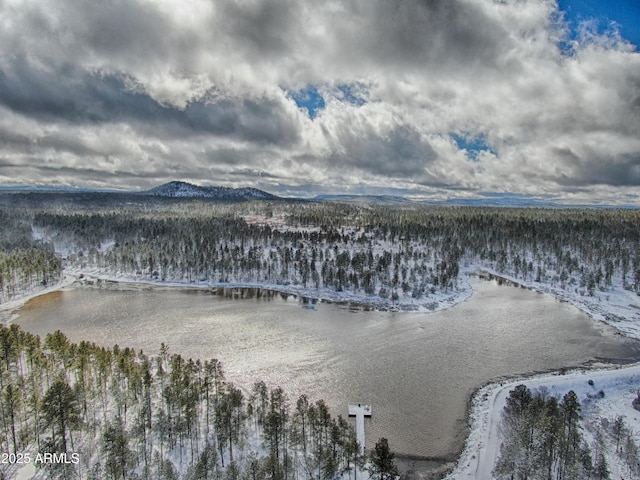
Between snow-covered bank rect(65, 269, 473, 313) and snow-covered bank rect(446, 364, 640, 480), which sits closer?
snow-covered bank rect(446, 364, 640, 480)

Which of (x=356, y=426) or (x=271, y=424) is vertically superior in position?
(x=271, y=424)

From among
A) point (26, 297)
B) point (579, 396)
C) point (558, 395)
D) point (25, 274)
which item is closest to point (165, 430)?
point (558, 395)

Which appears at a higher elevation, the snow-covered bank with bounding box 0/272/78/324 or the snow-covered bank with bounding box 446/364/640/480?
the snow-covered bank with bounding box 446/364/640/480

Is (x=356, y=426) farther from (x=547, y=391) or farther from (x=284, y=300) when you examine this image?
(x=284, y=300)

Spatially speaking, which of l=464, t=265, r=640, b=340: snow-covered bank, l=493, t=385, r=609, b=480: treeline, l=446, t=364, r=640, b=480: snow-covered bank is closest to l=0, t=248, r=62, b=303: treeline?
l=446, t=364, r=640, b=480: snow-covered bank

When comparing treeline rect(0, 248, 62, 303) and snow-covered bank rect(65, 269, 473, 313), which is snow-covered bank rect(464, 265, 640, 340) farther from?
treeline rect(0, 248, 62, 303)

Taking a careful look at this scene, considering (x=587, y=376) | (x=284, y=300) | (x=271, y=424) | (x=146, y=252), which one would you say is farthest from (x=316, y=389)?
(x=146, y=252)

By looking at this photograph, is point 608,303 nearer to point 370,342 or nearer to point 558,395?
point 558,395
